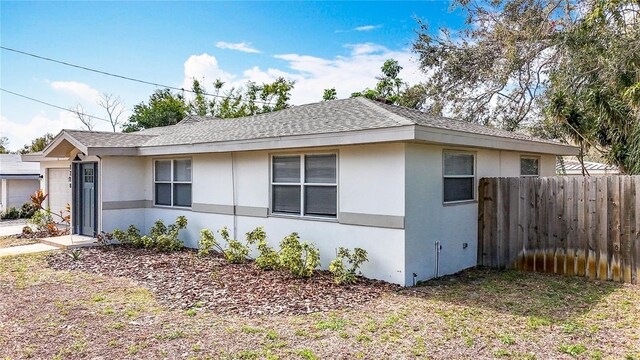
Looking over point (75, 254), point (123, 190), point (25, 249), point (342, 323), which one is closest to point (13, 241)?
point (25, 249)

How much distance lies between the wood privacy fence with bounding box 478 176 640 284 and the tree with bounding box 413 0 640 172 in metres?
2.84

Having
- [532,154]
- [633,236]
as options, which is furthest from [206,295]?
[532,154]

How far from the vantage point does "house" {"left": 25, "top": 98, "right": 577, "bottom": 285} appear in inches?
278

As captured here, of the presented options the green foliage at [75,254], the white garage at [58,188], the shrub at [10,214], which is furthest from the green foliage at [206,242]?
the shrub at [10,214]

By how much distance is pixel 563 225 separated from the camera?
788 cm

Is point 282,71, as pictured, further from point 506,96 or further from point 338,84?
point 506,96

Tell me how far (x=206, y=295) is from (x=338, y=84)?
27.4 metres

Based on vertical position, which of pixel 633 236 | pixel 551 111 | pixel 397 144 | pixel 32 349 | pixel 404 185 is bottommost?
pixel 32 349

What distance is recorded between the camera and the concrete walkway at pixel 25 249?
10.2m

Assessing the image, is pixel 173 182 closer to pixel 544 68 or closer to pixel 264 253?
pixel 264 253

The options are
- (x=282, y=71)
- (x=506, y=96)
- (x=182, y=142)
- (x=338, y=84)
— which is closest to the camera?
(x=182, y=142)

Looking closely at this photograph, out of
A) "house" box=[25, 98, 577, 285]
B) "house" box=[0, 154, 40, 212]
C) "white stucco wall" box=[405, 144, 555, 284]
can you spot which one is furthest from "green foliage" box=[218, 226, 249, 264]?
"house" box=[0, 154, 40, 212]

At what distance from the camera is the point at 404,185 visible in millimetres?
6871

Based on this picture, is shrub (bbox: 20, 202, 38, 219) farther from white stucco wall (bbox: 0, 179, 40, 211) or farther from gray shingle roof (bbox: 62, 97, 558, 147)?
gray shingle roof (bbox: 62, 97, 558, 147)
